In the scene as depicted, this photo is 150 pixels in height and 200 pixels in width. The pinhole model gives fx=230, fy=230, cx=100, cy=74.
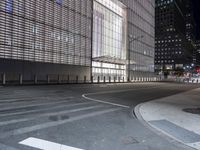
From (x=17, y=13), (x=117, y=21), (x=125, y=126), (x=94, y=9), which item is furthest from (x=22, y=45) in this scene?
(x=117, y=21)

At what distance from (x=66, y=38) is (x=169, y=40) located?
14780cm

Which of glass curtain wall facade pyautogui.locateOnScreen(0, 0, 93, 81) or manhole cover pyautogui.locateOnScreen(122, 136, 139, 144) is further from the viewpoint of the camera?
glass curtain wall facade pyautogui.locateOnScreen(0, 0, 93, 81)

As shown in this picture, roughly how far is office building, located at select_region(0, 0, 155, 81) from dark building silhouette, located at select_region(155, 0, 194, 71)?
105012 mm

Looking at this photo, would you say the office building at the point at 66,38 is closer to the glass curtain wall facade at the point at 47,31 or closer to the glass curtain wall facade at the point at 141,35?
the glass curtain wall facade at the point at 47,31

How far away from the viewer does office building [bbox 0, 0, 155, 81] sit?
1164 inches

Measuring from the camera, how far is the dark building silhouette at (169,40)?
164 m

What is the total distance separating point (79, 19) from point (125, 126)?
37474 mm

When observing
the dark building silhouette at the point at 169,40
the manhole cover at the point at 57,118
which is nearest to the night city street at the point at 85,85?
the manhole cover at the point at 57,118

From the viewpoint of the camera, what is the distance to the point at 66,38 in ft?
128

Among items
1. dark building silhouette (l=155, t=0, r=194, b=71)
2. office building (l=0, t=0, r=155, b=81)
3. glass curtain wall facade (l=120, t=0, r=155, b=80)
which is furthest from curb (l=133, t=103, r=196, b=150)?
dark building silhouette (l=155, t=0, r=194, b=71)

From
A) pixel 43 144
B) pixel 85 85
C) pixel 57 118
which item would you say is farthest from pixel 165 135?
pixel 85 85

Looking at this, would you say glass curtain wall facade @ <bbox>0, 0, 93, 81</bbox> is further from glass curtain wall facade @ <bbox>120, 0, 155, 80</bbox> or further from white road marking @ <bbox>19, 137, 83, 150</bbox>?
white road marking @ <bbox>19, 137, 83, 150</bbox>

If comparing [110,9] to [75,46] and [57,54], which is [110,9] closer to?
[75,46]

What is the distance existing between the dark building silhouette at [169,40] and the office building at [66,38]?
10501 centimetres
